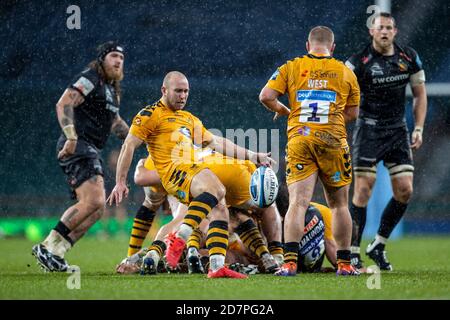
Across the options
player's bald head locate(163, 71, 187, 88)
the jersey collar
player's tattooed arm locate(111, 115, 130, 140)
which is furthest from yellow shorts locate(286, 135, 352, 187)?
player's tattooed arm locate(111, 115, 130, 140)

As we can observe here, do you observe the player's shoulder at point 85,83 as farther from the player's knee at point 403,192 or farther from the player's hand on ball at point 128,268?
the player's knee at point 403,192

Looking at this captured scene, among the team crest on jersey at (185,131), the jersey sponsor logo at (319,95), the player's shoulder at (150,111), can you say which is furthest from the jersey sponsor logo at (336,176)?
the player's shoulder at (150,111)

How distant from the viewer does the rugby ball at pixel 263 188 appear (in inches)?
239

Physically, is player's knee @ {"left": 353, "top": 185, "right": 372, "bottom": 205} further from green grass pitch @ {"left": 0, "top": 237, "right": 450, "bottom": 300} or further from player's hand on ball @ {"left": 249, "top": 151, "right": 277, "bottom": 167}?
player's hand on ball @ {"left": 249, "top": 151, "right": 277, "bottom": 167}

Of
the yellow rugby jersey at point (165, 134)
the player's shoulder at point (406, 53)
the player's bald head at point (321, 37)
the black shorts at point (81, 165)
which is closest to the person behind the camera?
the player's bald head at point (321, 37)

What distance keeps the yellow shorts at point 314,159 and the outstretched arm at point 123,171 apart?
1.19 m

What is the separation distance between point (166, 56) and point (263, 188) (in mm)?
8824

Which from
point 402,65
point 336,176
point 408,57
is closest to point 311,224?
point 336,176

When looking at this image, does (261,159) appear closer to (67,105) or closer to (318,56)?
(318,56)

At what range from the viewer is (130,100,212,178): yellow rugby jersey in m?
6.50

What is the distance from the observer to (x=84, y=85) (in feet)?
23.1

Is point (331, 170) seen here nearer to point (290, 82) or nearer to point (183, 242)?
point (290, 82)
